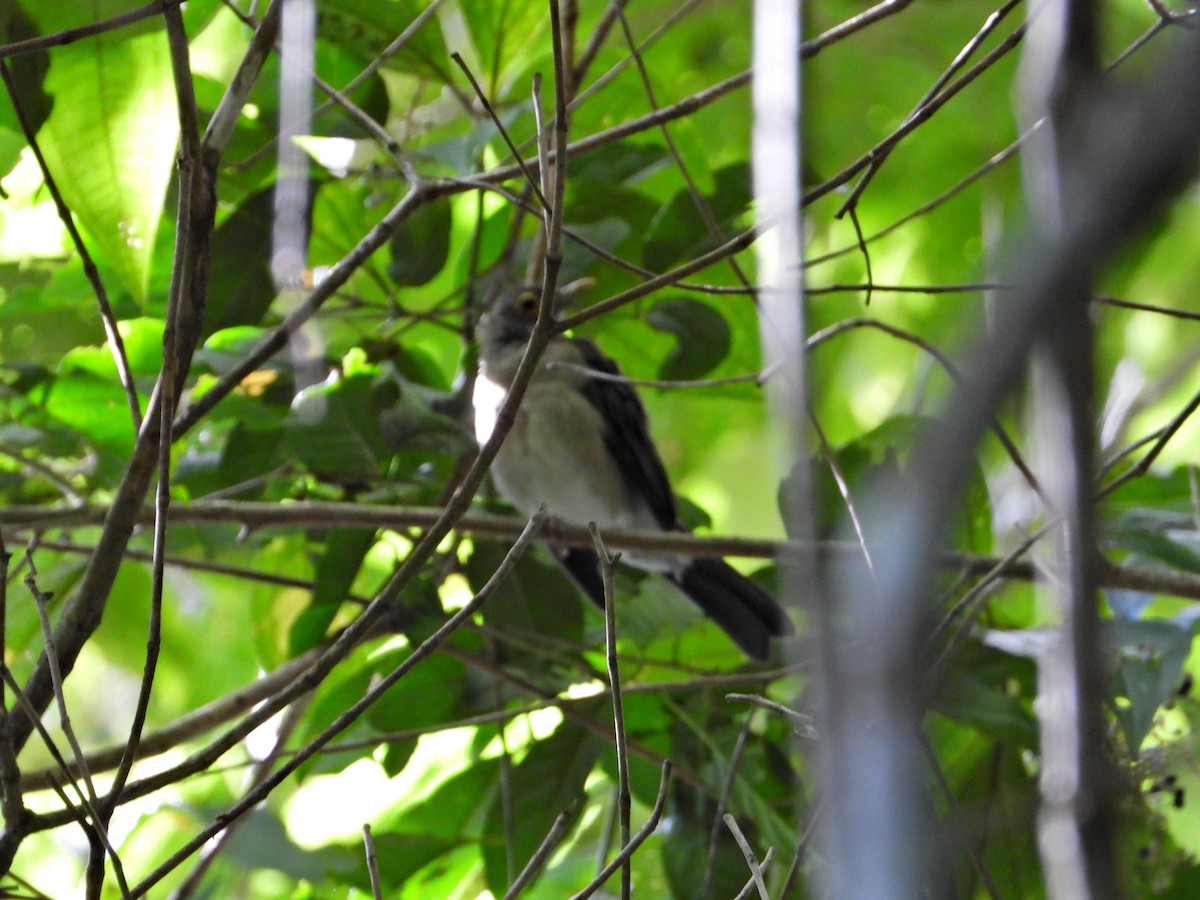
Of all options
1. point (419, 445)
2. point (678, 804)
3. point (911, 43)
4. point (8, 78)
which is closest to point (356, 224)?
point (419, 445)

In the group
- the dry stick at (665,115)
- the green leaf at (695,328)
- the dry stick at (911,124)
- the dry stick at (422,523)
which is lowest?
the dry stick at (422,523)

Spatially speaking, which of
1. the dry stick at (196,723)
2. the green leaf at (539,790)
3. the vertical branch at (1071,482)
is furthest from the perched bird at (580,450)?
the vertical branch at (1071,482)

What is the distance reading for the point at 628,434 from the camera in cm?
502

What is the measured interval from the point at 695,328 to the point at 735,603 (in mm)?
1121

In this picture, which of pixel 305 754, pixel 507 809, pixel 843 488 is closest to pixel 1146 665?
pixel 843 488

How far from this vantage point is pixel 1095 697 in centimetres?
45

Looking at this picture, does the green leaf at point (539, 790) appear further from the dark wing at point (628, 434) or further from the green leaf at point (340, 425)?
the dark wing at point (628, 434)

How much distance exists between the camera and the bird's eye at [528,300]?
5.14 metres

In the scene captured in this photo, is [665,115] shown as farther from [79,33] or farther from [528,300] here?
[528,300]

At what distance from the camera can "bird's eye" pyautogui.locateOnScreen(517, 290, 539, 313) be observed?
5.14m

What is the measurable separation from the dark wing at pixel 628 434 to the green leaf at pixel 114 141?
8.69 ft

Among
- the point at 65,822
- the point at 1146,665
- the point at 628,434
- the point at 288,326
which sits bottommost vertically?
the point at 65,822

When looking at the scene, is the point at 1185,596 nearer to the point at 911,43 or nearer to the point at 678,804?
the point at 678,804

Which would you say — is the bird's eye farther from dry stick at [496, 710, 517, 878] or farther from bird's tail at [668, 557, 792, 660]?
dry stick at [496, 710, 517, 878]
